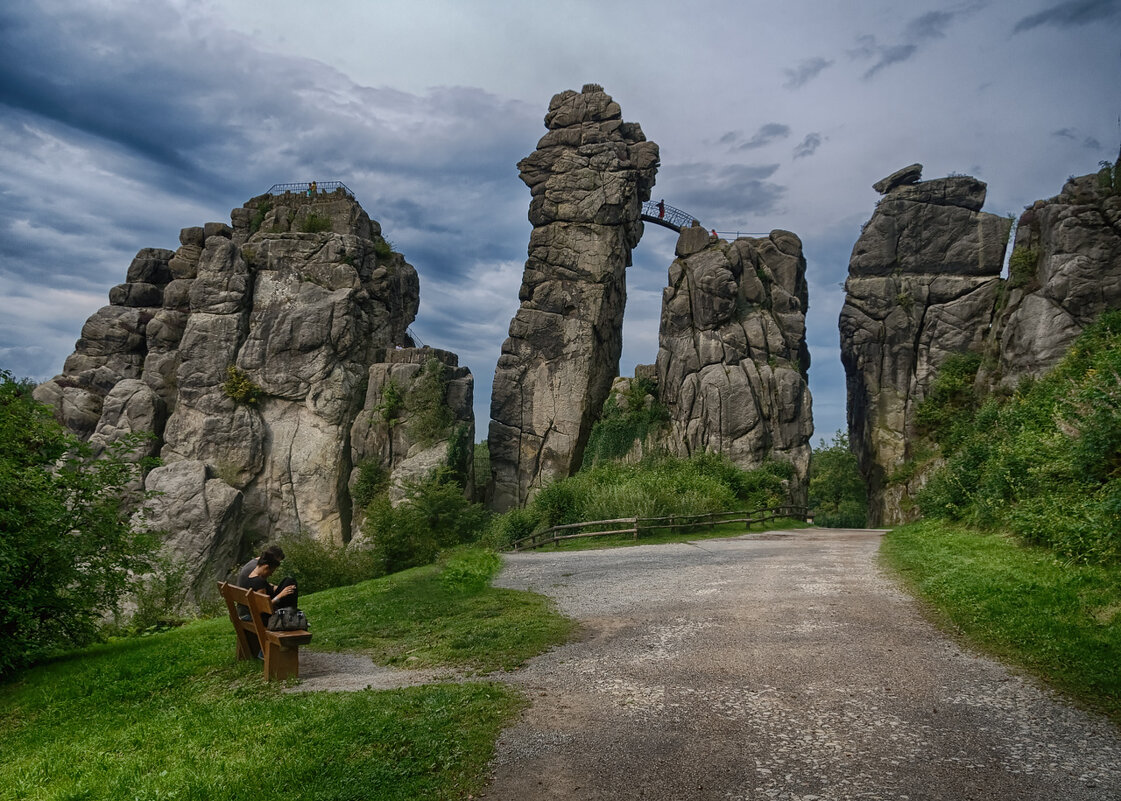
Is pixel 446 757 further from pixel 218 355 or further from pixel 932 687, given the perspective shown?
pixel 218 355

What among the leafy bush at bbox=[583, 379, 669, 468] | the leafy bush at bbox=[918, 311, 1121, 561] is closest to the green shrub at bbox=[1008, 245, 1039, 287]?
the leafy bush at bbox=[918, 311, 1121, 561]

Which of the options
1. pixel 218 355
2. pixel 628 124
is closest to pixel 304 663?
pixel 218 355

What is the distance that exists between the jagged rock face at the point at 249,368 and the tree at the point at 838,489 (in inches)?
1356

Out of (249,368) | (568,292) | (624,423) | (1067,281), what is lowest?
(624,423)

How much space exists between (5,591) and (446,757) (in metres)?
8.29

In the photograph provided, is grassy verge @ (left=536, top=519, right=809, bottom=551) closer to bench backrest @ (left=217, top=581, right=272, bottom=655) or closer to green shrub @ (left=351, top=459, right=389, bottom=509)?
bench backrest @ (left=217, top=581, right=272, bottom=655)

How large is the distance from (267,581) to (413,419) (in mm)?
29202

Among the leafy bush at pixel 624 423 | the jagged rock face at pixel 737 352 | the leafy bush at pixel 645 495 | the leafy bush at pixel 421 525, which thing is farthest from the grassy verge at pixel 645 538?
the leafy bush at pixel 624 423

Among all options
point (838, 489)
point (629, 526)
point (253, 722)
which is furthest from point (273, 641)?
point (838, 489)

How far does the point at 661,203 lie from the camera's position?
4875 cm

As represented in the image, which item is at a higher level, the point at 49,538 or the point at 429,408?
the point at 429,408

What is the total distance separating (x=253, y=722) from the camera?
7.07m

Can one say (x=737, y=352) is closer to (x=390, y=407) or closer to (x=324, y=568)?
(x=390, y=407)

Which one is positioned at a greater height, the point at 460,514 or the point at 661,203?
the point at 661,203
